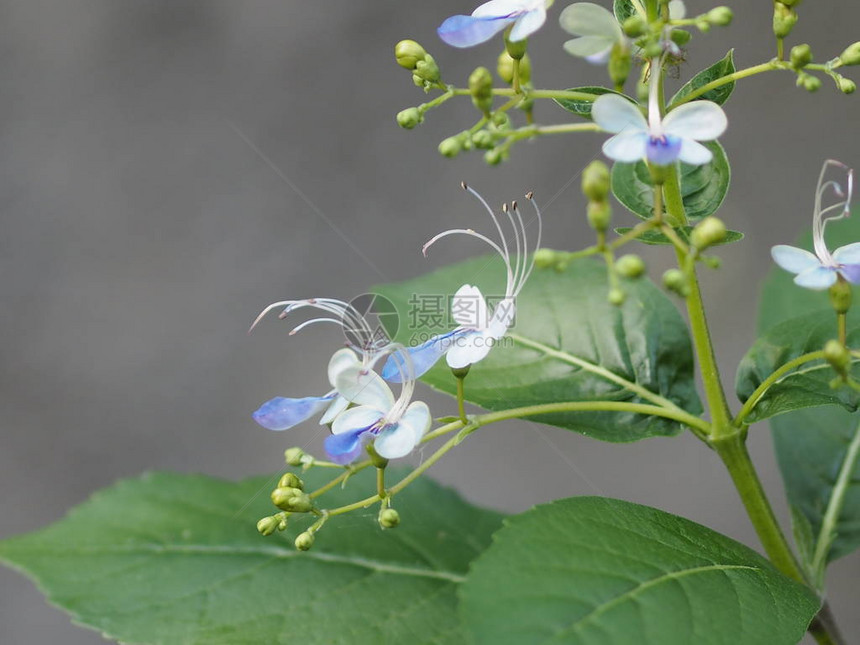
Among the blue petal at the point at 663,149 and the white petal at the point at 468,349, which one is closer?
the blue petal at the point at 663,149

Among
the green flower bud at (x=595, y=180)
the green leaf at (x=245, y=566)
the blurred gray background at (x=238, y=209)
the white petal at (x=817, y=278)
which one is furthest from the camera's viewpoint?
the blurred gray background at (x=238, y=209)

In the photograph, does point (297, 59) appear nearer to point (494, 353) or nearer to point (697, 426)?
point (494, 353)

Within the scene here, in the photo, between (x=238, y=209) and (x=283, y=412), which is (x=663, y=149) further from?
(x=238, y=209)

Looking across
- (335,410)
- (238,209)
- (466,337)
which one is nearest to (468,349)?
(466,337)

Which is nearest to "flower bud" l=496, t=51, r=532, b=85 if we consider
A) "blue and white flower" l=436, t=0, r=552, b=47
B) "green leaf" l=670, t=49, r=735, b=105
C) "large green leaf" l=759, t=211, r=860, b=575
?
"blue and white flower" l=436, t=0, r=552, b=47

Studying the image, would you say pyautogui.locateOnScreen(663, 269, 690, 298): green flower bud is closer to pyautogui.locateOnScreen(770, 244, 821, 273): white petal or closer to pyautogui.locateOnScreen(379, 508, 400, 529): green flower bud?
pyautogui.locateOnScreen(770, 244, 821, 273): white petal

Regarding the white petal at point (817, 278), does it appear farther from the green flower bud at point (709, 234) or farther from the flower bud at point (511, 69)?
the flower bud at point (511, 69)

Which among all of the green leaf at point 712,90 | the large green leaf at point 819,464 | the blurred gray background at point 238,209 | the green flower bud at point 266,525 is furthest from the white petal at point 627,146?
the blurred gray background at point 238,209
